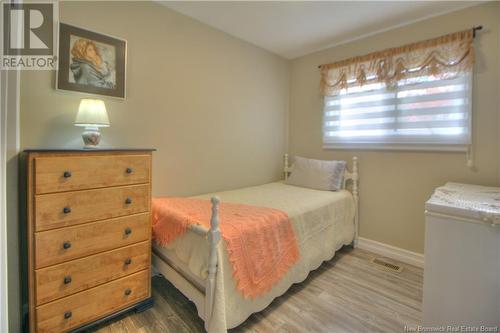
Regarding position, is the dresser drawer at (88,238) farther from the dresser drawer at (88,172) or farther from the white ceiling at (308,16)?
the white ceiling at (308,16)

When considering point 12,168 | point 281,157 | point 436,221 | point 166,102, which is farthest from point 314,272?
point 12,168

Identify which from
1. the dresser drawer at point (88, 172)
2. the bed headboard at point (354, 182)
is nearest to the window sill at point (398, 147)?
the bed headboard at point (354, 182)

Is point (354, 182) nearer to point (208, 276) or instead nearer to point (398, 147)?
point (398, 147)

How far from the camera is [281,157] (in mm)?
3535

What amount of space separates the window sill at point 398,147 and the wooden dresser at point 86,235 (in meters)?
2.23

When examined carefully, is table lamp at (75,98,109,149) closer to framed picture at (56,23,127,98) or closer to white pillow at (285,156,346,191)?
framed picture at (56,23,127,98)

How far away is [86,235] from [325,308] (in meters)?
1.68

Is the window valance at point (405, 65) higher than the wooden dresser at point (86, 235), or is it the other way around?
the window valance at point (405, 65)

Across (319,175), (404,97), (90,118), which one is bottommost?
(319,175)

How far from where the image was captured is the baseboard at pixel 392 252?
246cm

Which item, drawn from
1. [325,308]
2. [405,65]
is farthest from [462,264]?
[405,65]

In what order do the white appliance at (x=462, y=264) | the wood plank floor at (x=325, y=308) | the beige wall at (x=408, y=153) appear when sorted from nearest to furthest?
1. the white appliance at (x=462, y=264)
2. the wood plank floor at (x=325, y=308)
3. the beige wall at (x=408, y=153)

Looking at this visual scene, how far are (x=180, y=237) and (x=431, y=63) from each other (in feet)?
8.74

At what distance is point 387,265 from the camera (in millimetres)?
2445
